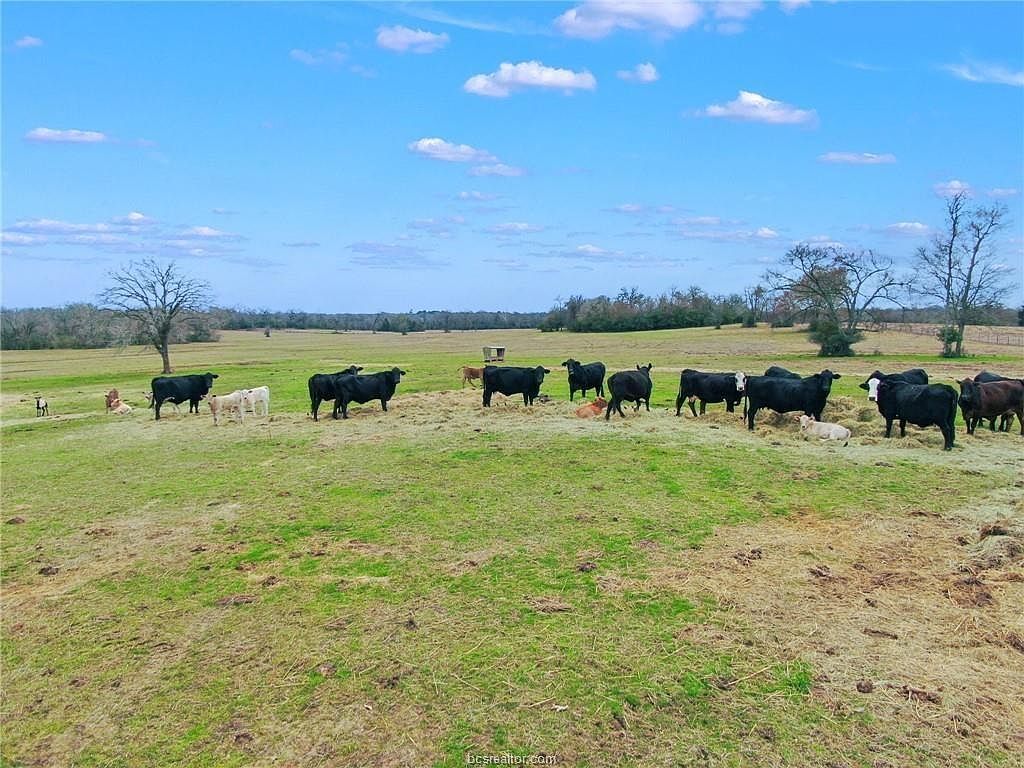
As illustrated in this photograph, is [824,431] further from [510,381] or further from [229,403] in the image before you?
[229,403]

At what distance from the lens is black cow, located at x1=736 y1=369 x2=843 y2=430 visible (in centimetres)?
1377

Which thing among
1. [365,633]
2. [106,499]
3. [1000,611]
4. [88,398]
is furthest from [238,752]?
[88,398]

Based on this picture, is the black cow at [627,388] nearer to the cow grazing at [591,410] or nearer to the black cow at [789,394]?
the cow grazing at [591,410]

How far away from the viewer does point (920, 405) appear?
12.0 metres

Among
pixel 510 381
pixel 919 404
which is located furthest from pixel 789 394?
pixel 510 381

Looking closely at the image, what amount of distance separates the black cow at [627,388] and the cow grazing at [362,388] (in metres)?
5.72

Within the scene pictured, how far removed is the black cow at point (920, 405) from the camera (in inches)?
459

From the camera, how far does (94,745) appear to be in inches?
165

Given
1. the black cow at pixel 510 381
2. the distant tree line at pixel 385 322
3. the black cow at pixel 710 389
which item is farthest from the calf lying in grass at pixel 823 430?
the distant tree line at pixel 385 322

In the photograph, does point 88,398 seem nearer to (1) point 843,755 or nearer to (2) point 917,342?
(1) point 843,755

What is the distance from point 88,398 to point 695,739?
26619 mm

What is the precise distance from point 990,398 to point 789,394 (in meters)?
3.74

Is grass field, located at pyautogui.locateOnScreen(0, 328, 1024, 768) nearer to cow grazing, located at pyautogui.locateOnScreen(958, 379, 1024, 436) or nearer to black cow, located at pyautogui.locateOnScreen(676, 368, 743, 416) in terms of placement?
cow grazing, located at pyautogui.locateOnScreen(958, 379, 1024, 436)

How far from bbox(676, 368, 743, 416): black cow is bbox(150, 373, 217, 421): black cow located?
1325cm
